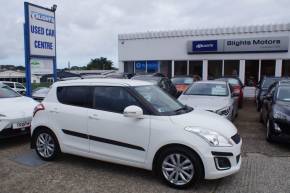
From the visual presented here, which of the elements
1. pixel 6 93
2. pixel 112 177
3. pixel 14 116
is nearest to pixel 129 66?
pixel 6 93

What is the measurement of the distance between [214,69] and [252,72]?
264cm

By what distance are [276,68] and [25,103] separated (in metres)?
16.5

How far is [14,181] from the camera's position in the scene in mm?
4574

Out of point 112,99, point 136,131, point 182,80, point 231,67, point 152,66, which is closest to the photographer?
point 136,131

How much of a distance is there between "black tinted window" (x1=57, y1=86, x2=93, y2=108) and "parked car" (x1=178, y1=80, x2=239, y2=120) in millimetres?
3272

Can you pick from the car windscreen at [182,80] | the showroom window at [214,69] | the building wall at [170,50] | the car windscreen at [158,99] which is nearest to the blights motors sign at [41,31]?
the car windscreen at [158,99]

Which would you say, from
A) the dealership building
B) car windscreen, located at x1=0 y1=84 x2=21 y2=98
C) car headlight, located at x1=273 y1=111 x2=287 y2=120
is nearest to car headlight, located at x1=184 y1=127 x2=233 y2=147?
car headlight, located at x1=273 y1=111 x2=287 y2=120

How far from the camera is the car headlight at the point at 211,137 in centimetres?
407

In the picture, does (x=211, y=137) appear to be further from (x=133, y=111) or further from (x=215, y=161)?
(x=133, y=111)

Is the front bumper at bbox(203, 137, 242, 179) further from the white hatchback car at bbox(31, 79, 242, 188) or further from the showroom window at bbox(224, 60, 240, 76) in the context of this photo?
the showroom window at bbox(224, 60, 240, 76)

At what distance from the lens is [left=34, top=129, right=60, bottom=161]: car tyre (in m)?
5.43

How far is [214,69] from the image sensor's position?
67.5 ft

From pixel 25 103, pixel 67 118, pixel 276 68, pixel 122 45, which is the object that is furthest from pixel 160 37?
pixel 67 118

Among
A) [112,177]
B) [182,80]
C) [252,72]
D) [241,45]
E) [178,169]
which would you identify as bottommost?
[112,177]
